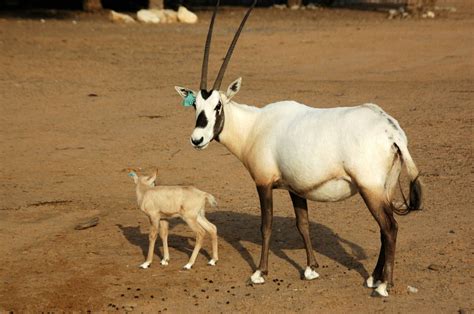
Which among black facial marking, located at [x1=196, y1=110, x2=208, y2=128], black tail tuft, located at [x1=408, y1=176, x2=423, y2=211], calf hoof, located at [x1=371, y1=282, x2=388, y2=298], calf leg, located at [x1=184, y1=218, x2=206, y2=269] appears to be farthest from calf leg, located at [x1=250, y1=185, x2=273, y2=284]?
black tail tuft, located at [x1=408, y1=176, x2=423, y2=211]

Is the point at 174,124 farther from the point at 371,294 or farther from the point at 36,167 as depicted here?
the point at 371,294

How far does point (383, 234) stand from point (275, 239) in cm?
209

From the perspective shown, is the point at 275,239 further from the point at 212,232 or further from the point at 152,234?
the point at 152,234

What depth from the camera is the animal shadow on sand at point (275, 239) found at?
9125 millimetres

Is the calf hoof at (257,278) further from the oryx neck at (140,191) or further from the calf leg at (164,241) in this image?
the oryx neck at (140,191)

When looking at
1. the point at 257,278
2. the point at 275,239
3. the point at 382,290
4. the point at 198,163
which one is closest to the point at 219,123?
the point at 257,278

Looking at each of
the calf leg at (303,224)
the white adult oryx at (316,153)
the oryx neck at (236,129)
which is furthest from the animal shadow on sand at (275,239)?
the oryx neck at (236,129)

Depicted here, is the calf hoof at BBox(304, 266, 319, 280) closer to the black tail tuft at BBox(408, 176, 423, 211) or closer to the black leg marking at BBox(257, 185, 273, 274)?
the black leg marking at BBox(257, 185, 273, 274)

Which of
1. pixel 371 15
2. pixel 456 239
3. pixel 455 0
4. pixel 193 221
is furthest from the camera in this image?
pixel 455 0

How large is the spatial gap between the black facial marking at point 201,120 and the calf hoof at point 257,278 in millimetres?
1302

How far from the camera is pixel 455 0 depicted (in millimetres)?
33125

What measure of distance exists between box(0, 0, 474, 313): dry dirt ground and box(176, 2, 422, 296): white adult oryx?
51 centimetres

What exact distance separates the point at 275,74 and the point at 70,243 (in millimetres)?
9892

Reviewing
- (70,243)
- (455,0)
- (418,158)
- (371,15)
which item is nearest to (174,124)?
(418,158)
